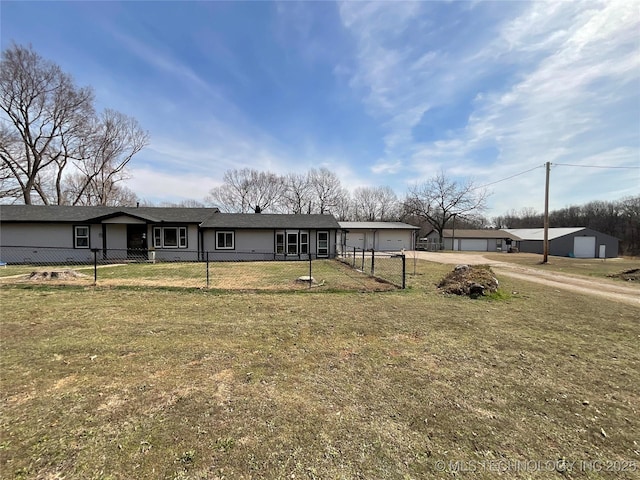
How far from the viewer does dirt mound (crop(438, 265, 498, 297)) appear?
340 inches

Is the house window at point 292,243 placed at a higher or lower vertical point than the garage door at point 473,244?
higher

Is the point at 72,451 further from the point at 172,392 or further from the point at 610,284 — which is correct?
the point at 610,284

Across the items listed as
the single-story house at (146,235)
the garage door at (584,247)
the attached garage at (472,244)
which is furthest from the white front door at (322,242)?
the garage door at (584,247)

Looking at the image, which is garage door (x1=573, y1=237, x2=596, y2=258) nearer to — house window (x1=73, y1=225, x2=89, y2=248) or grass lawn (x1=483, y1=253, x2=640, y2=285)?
grass lawn (x1=483, y1=253, x2=640, y2=285)

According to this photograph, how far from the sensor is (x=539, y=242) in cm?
3969

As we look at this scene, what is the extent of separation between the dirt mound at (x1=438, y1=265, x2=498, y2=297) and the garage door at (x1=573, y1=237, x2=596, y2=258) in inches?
1456

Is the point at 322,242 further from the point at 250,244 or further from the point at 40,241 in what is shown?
the point at 40,241

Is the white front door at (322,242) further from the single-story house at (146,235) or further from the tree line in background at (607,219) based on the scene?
the tree line in background at (607,219)

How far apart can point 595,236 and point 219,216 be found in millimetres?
45418

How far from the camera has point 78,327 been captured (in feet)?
17.4

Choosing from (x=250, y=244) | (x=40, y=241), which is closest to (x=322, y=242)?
(x=250, y=244)

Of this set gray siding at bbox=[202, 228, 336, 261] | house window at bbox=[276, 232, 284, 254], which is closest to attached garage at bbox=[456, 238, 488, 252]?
gray siding at bbox=[202, 228, 336, 261]

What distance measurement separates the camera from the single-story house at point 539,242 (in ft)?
119

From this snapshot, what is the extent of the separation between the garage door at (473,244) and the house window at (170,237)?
40455mm
